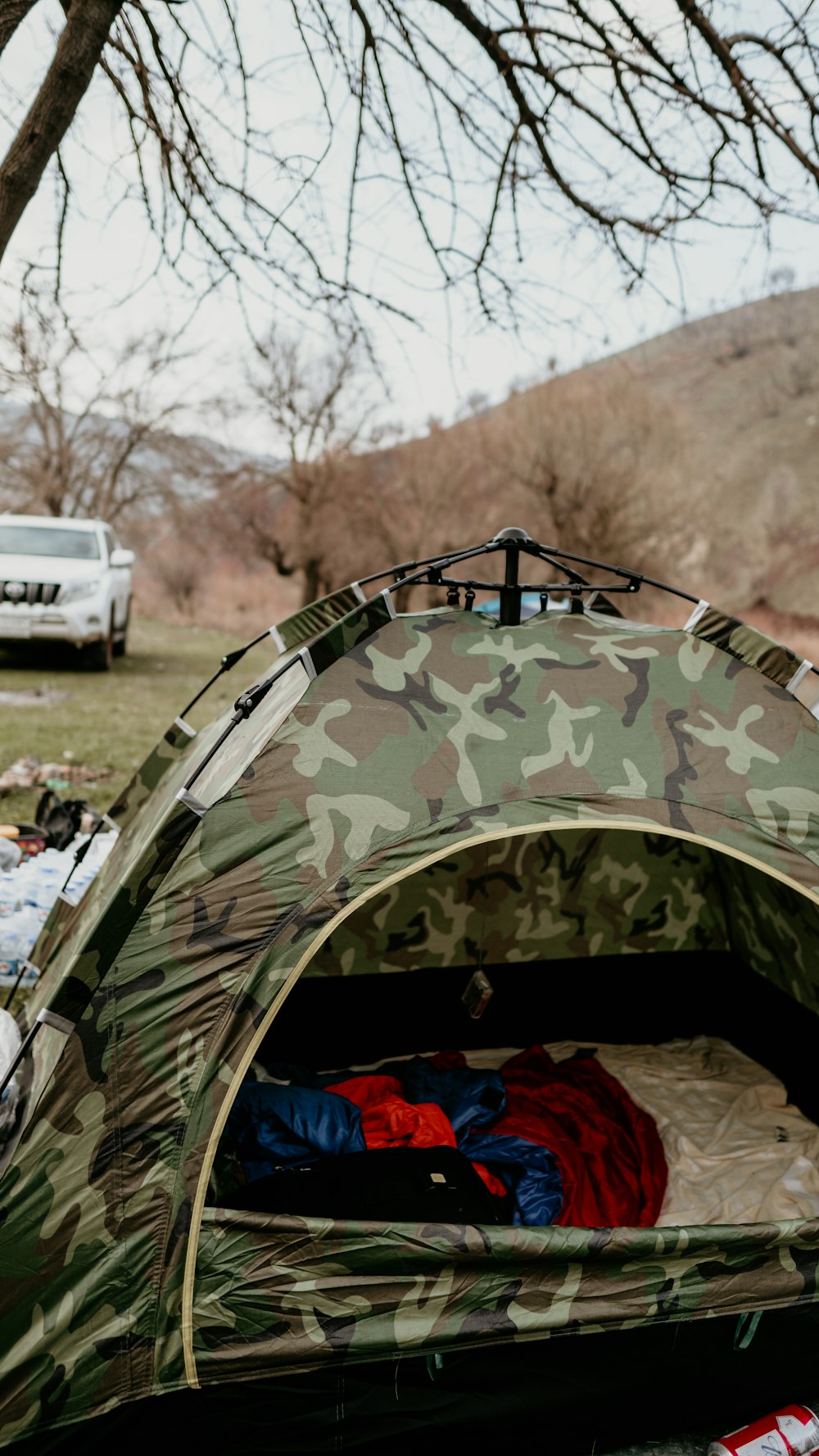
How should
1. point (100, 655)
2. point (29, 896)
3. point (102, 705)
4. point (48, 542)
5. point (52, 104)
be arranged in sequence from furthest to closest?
point (100, 655) < point (48, 542) < point (102, 705) < point (29, 896) < point (52, 104)

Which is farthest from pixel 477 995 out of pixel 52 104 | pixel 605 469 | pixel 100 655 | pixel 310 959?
pixel 605 469

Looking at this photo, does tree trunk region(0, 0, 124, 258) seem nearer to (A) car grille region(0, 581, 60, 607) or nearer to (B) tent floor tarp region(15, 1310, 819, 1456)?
(B) tent floor tarp region(15, 1310, 819, 1456)

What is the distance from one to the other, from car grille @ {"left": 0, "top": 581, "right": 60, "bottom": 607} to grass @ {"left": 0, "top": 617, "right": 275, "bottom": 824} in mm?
846

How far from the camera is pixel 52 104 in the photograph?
2.74m

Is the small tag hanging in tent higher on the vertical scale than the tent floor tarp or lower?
higher

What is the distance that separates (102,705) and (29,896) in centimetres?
549

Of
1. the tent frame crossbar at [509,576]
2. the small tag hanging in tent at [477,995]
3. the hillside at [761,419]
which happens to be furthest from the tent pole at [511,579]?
the hillside at [761,419]

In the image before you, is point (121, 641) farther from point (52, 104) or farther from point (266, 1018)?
point (266, 1018)

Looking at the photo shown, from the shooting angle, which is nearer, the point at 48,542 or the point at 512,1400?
the point at 512,1400

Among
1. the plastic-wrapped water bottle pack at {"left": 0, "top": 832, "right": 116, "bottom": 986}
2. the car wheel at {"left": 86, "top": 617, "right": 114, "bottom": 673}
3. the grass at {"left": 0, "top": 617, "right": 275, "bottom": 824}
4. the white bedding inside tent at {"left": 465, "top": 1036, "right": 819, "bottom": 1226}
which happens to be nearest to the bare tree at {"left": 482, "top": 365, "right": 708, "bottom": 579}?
the grass at {"left": 0, "top": 617, "right": 275, "bottom": 824}

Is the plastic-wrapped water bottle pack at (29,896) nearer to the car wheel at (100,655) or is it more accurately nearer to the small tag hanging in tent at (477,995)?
the small tag hanging in tent at (477,995)

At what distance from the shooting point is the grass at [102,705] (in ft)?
21.5

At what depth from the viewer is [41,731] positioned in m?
7.41

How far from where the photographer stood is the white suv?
8.98 metres
